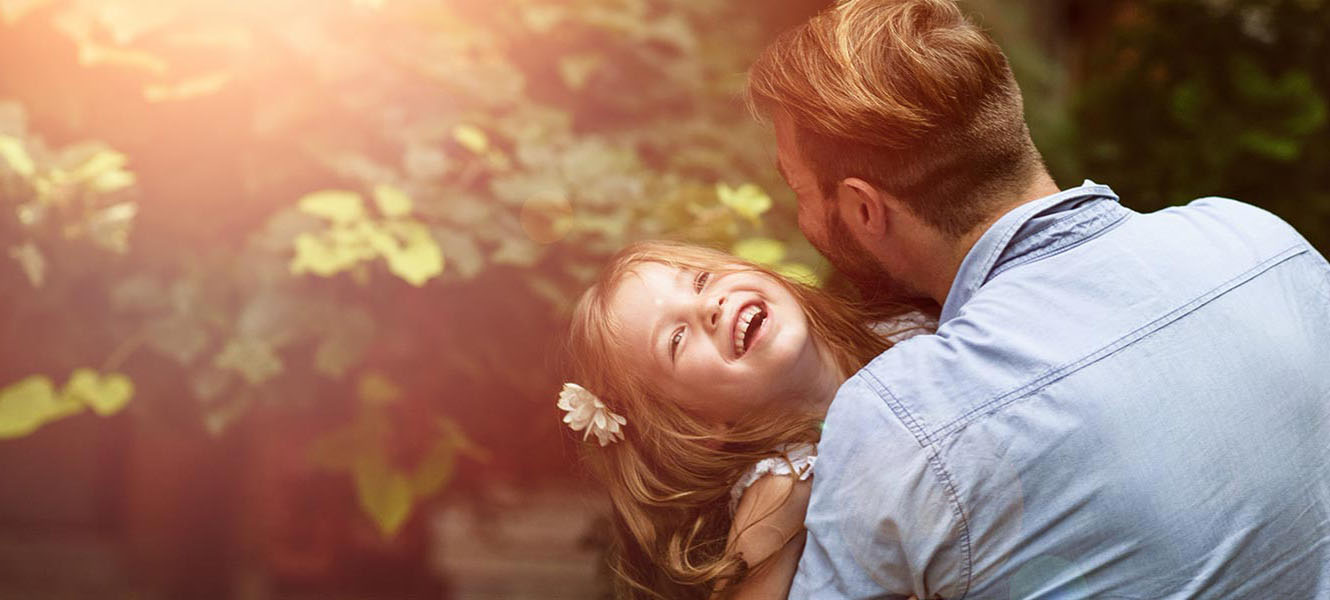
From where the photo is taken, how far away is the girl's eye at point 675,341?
176cm

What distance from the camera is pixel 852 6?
60.2 inches

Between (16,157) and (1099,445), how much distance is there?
192 centimetres

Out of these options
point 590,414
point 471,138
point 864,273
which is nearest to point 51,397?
point 471,138

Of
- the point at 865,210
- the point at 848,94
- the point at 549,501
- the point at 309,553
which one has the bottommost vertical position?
the point at 549,501

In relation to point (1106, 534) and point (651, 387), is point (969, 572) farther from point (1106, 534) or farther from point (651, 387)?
point (651, 387)

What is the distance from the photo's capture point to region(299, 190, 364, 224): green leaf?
7.52 feet

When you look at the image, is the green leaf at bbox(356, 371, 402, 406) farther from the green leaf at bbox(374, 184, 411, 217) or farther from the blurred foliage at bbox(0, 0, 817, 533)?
the green leaf at bbox(374, 184, 411, 217)

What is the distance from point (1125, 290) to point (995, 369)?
18 centimetres

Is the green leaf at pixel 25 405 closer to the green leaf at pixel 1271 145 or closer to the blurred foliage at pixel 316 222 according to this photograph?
the blurred foliage at pixel 316 222

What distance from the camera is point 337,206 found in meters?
2.30

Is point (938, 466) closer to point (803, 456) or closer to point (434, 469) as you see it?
point (803, 456)

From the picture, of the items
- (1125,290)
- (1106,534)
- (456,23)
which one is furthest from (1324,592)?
(456,23)

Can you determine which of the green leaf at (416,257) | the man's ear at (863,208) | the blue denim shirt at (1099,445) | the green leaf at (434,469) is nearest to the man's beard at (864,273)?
the man's ear at (863,208)

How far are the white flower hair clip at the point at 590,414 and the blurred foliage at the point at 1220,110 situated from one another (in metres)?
2.01
